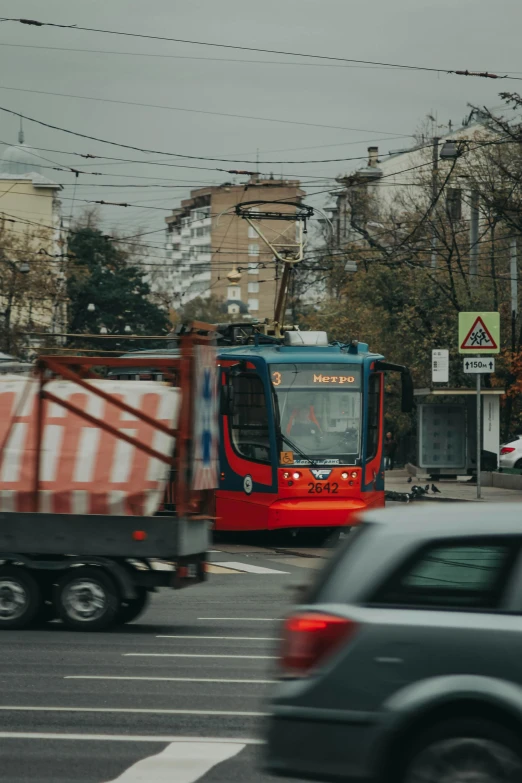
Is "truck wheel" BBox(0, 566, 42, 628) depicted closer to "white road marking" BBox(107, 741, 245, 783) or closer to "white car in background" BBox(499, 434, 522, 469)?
"white road marking" BBox(107, 741, 245, 783)

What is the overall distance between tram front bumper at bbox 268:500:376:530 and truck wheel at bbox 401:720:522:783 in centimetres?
1644

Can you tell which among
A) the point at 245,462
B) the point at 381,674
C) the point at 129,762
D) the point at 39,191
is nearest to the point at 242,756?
the point at 129,762

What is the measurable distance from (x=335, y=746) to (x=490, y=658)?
65 cm

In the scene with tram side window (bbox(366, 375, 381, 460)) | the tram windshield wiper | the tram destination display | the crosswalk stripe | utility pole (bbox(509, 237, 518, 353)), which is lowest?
the crosswalk stripe

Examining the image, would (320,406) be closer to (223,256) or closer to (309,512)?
(309,512)

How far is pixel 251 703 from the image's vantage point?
9062 millimetres

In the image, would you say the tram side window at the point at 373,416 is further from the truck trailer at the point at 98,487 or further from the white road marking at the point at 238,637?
the white road marking at the point at 238,637

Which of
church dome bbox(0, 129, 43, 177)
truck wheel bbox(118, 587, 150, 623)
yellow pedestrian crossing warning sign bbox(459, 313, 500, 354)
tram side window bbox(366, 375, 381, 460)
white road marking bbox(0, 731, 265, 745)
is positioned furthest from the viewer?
church dome bbox(0, 129, 43, 177)

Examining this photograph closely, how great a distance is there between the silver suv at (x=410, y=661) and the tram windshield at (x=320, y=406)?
651 inches

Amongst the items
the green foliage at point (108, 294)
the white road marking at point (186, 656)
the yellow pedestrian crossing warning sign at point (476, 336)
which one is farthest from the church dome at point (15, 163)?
the white road marking at point (186, 656)

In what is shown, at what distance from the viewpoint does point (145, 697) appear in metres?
9.30

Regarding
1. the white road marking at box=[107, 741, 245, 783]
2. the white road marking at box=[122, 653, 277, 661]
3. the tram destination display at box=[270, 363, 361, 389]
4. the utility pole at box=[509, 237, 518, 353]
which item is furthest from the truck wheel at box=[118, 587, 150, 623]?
the utility pole at box=[509, 237, 518, 353]

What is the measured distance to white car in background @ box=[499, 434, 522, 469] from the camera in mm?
42031

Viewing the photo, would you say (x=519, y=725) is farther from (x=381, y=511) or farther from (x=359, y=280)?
(x=359, y=280)
